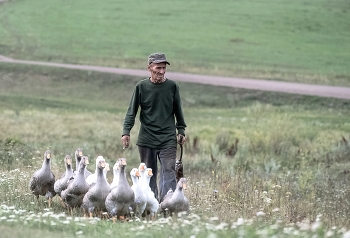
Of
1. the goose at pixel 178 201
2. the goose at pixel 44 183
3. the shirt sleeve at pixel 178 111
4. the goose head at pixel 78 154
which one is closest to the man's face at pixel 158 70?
the shirt sleeve at pixel 178 111

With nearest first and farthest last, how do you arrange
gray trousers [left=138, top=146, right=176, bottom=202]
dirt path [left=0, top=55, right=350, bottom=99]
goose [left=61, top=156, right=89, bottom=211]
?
goose [left=61, top=156, right=89, bottom=211] → gray trousers [left=138, top=146, right=176, bottom=202] → dirt path [left=0, top=55, right=350, bottom=99]

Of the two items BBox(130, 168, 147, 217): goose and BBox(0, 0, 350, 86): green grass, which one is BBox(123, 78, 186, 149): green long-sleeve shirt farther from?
BBox(0, 0, 350, 86): green grass

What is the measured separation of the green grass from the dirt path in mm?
1759

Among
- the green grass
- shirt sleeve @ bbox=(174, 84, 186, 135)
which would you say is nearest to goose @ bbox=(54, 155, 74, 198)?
shirt sleeve @ bbox=(174, 84, 186, 135)

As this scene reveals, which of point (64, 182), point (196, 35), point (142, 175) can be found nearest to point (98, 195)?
point (142, 175)

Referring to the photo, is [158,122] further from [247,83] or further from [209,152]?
[247,83]

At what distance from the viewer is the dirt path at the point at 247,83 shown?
1230 inches

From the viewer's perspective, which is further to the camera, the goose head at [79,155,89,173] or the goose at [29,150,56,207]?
the goose at [29,150,56,207]

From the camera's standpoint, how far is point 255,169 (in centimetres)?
1692

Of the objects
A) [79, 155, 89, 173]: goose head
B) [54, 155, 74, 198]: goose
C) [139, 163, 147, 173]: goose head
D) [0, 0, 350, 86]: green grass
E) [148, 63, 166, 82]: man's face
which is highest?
[0, 0, 350, 86]: green grass

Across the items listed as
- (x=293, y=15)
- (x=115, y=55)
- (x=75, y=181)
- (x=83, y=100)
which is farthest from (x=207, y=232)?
(x=293, y=15)

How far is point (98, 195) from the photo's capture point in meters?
9.65

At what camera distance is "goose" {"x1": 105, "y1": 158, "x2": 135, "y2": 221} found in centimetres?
941

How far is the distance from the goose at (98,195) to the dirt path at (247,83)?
21389 mm
